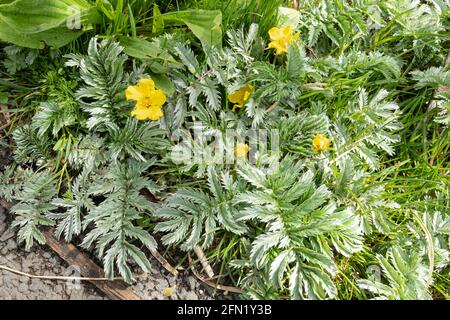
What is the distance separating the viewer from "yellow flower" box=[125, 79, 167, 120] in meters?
2.10

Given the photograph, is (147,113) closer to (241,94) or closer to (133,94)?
(133,94)

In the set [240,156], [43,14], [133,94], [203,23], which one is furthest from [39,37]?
[240,156]

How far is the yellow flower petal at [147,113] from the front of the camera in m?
2.10

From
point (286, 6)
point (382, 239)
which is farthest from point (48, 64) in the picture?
point (382, 239)

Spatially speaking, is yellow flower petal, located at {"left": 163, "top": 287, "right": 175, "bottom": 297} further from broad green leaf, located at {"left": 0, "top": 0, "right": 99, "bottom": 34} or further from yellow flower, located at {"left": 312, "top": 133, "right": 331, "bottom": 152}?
broad green leaf, located at {"left": 0, "top": 0, "right": 99, "bottom": 34}

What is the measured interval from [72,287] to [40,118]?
0.73 metres

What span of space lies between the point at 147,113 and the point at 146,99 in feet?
0.21

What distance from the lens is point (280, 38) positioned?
2.28 meters

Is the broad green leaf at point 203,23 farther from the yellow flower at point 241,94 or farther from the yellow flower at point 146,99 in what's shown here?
the yellow flower at point 146,99

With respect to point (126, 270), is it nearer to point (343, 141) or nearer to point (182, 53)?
point (182, 53)

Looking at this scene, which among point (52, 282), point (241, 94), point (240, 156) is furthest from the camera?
point (241, 94)

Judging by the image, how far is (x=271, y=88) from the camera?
224 cm

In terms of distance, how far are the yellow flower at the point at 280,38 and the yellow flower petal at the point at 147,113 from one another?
23.6 inches

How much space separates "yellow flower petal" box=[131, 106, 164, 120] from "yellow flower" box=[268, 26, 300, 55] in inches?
23.6
